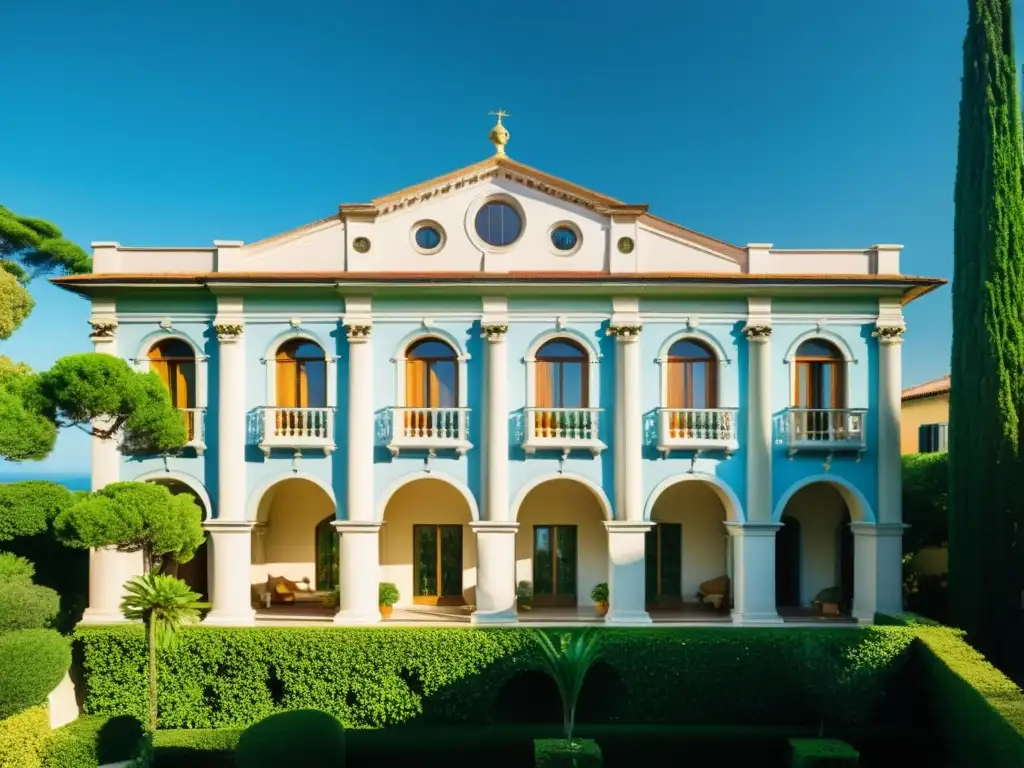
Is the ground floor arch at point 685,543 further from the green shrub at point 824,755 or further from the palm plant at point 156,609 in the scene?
the palm plant at point 156,609

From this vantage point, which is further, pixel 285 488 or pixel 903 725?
pixel 285 488

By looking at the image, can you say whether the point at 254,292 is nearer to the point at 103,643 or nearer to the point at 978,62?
the point at 103,643

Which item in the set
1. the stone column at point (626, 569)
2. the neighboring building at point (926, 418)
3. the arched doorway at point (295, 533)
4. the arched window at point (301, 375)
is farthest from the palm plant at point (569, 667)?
the neighboring building at point (926, 418)

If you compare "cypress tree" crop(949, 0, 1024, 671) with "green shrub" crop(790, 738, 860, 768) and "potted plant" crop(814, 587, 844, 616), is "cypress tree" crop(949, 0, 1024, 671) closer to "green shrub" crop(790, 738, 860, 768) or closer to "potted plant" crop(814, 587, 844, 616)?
"potted plant" crop(814, 587, 844, 616)

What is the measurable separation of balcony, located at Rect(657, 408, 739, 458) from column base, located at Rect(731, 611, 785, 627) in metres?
4.60

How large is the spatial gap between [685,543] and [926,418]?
568 inches

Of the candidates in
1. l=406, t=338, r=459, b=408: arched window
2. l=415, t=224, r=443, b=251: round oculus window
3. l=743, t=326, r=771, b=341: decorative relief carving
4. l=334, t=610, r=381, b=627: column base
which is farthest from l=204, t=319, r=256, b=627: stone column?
l=743, t=326, r=771, b=341: decorative relief carving

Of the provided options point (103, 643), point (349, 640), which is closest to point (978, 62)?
point (349, 640)

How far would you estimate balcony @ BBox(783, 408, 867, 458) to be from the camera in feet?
57.8

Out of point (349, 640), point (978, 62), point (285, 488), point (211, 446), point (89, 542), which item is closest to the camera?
point (89, 542)

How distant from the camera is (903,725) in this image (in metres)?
13.6

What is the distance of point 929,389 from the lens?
2703 centimetres

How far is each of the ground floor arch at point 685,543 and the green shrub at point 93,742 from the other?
14.4 metres

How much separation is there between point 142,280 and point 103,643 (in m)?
9.76
